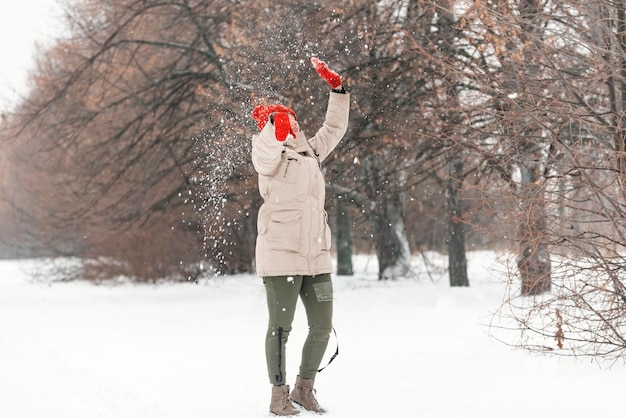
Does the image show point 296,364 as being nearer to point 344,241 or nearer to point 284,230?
point 284,230

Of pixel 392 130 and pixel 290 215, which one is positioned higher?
pixel 392 130

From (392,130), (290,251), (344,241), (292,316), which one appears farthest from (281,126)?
(344,241)

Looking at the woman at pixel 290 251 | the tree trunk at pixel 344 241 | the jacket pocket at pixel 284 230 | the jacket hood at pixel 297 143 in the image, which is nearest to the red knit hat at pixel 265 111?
the woman at pixel 290 251

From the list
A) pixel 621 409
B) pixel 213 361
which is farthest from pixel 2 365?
pixel 621 409

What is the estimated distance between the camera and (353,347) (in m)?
8.01

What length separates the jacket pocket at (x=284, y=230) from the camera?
5.01 meters

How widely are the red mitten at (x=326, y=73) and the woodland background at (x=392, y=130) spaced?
0.97 m

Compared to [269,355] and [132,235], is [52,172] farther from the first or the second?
[269,355]

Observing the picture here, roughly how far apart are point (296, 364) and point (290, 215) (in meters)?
2.47

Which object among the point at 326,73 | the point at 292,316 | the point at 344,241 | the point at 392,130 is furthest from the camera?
the point at 344,241

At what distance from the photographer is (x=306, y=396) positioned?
5191 mm

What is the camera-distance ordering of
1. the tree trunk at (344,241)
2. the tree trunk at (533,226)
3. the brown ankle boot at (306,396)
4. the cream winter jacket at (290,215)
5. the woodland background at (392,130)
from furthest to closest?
1. the tree trunk at (344,241)
2. the woodland background at (392,130)
3. the tree trunk at (533,226)
4. the brown ankle boot at (306,396)
5. the cream winter jacket at (290,215)

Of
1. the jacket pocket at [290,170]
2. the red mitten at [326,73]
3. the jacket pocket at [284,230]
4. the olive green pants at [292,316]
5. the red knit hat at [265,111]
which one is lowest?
the olive green pants at [292,316]

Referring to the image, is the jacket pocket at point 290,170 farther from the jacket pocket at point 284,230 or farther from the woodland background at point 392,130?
the woodland background at point 392,130
